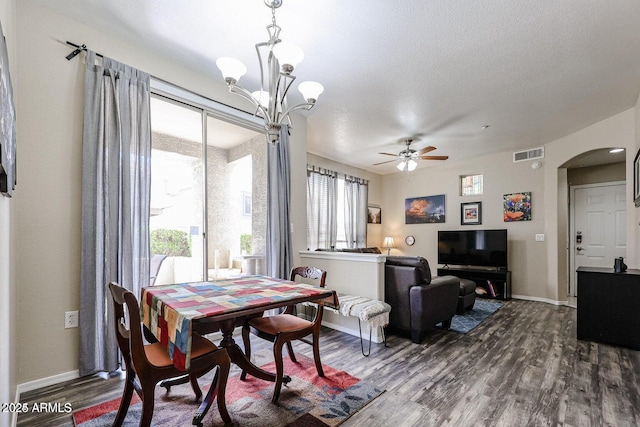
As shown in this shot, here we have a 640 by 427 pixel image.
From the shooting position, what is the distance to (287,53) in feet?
5.89

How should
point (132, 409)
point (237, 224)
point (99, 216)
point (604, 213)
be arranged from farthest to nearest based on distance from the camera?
point (604, 213), point (237, 224), point (99, 216), point (132, 409)

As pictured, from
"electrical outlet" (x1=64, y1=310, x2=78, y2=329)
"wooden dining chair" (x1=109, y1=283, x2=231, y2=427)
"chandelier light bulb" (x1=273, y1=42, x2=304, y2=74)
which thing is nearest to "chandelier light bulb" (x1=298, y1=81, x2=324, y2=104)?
"chandelier light bulb" (x1=273, y1=42, x2=304, y2=74)

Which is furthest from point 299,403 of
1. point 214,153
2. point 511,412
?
point 214,153

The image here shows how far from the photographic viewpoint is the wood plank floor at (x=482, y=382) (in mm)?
1812

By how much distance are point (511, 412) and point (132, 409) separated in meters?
2.42

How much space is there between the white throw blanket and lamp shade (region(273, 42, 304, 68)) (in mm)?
2206

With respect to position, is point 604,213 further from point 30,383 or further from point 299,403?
point 30,383

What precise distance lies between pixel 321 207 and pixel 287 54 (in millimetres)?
4183

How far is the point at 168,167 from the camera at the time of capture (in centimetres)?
280

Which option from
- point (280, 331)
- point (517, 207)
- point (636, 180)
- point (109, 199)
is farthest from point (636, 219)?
point (109, 199)

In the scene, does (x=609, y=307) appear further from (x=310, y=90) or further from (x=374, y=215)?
(x=374, y=215)

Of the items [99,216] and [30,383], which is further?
[99,216]

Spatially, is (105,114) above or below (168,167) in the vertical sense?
above

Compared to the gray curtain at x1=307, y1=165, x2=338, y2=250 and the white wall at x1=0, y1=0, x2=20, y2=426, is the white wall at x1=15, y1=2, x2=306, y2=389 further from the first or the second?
the gray curtain at x1=307, y1=165, x2=338, y2=250
